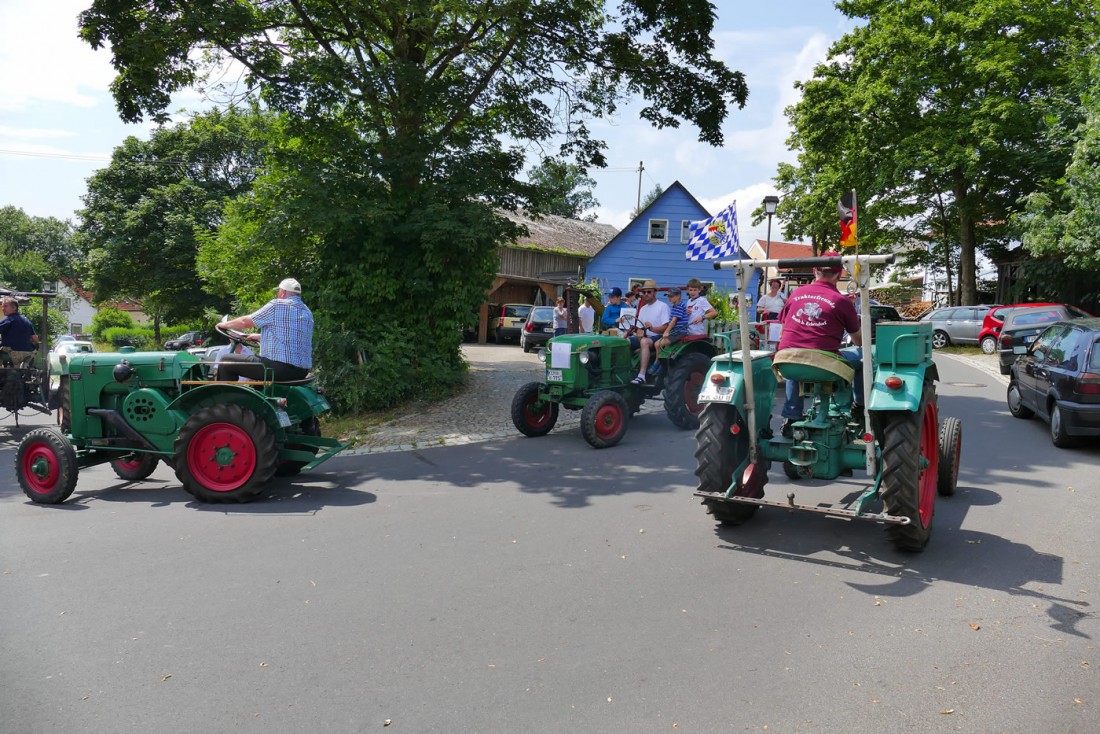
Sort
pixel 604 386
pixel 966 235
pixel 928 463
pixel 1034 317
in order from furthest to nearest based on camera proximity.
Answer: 1. pixel 966 235
2. pixel 1034 317
3. pixel 604 386
4. pixel 928 463

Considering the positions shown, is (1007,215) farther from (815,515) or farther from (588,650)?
(588,650)

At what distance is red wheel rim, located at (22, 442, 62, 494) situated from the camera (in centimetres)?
710

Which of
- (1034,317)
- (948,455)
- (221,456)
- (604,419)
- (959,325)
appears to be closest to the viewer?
(948,455)

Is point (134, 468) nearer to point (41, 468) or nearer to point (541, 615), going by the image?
point (41, 468)

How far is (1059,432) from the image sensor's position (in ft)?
30.2

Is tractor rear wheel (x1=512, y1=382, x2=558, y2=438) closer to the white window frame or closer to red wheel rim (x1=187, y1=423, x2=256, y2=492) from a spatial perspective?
red wheel rim (x1=187, y1=423, x2=256, y2=492)

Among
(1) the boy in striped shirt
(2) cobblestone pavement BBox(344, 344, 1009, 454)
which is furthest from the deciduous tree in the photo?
(1) the boy in striped shirt

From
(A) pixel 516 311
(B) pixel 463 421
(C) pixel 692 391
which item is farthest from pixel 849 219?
(A) pixel 516 311

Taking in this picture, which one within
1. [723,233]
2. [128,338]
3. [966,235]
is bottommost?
[128,338]

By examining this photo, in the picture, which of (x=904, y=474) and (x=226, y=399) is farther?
(x=226, y=399)

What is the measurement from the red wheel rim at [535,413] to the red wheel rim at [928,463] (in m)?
5.27

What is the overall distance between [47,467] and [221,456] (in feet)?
5.23

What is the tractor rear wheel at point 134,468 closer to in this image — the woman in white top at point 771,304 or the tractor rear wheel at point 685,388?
the tractor rear wheel at point 685,388

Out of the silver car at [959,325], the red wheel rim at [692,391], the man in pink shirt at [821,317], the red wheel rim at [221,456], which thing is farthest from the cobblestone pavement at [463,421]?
the silver car at [959,325]
